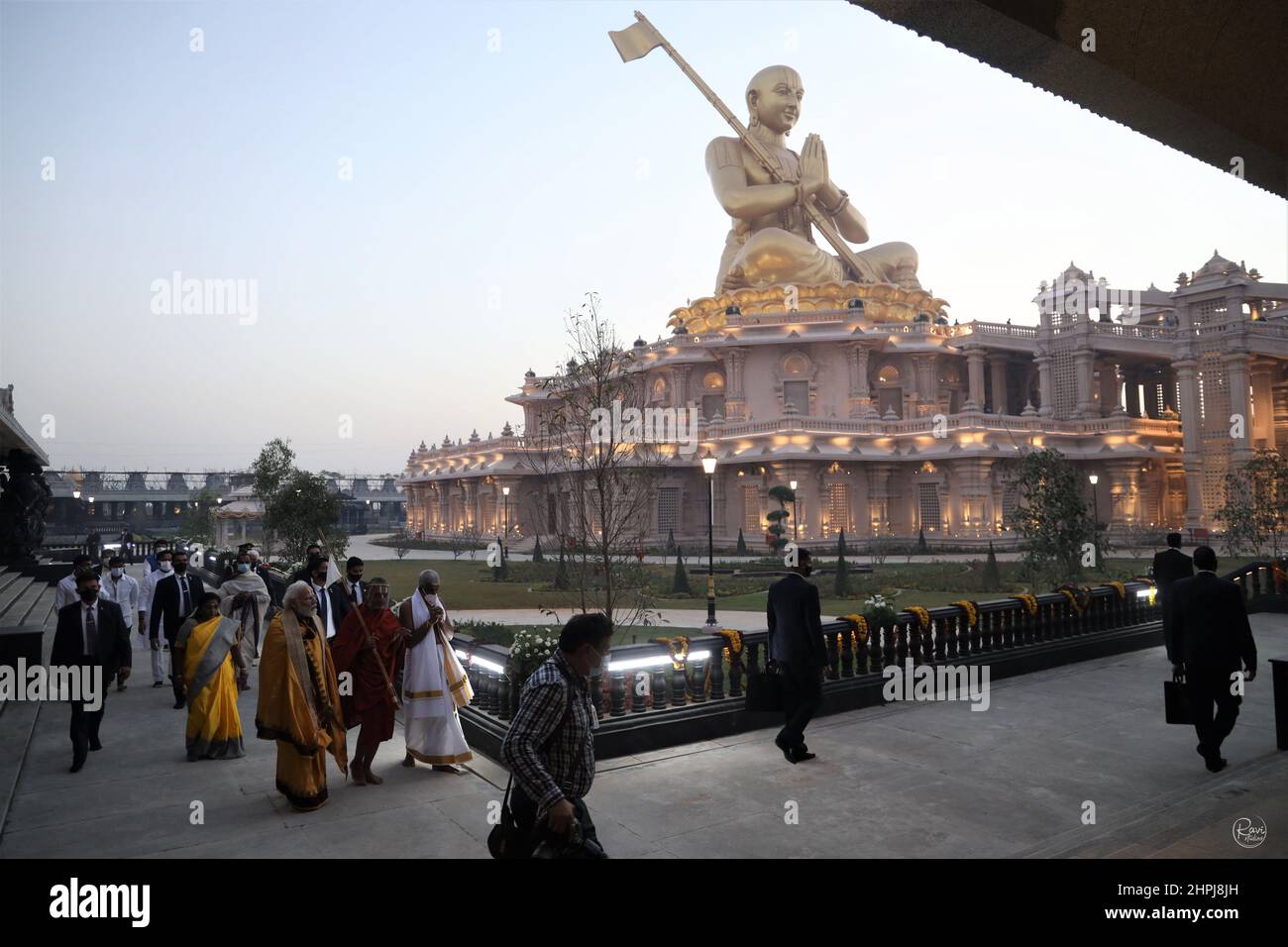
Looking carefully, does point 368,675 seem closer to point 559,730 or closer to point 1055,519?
point 559,730

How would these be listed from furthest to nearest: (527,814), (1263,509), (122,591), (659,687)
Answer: (1263,509)
(122,591)
(659,687)
(527,814)

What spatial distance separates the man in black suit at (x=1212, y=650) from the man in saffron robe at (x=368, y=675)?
7139 mm

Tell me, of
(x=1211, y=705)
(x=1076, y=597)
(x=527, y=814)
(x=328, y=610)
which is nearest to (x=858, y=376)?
(x=1076, y=597)

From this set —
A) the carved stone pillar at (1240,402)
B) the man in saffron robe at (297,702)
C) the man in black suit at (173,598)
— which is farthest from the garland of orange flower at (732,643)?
the carved stone pillar at (1240,402)

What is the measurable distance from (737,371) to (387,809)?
126 ft

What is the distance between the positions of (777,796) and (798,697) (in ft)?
3.66

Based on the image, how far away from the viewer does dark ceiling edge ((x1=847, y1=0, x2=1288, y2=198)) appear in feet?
13.1

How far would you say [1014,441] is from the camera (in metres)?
37.5

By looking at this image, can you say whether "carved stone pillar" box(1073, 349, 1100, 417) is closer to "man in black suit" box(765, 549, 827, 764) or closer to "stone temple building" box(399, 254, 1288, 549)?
"stone temple building" box(399, 254, 1288, 549)

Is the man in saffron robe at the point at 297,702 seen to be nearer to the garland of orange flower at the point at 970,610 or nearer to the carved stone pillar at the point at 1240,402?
the garland of orange flower at the point at 970,610

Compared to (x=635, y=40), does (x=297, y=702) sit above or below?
below

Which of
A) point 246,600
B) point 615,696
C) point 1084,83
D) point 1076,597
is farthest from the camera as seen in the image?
point 1076,597

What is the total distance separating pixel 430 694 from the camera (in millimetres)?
7391

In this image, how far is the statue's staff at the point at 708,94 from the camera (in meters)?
49.8
